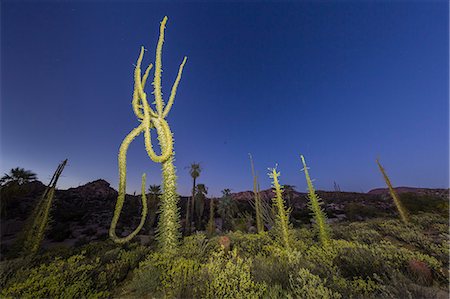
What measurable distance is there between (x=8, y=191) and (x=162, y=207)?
16.2 metres

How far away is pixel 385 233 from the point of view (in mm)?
8992

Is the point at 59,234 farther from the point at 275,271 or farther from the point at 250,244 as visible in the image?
the point at 275,271

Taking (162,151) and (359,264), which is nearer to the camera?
(359,264)

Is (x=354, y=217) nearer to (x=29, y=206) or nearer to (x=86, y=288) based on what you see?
(x=86, y=288)

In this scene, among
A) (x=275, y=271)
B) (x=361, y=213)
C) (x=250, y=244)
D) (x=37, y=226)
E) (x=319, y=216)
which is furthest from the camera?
(x=361, y=213)

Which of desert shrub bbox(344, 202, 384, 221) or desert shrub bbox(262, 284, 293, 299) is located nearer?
desert shrub bbox(262, 284, 293, 299)

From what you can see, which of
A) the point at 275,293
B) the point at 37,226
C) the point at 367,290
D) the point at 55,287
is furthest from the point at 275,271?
the point at 37,226

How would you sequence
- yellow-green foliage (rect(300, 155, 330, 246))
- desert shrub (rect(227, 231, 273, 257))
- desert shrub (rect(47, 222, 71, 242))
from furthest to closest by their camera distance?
desert shrub (rect(47, 222, 71, 242)) < yellow-green foliage (rect(300, 155, 330, 246)) < desert shrub (rect(227, 231, 273, 257))

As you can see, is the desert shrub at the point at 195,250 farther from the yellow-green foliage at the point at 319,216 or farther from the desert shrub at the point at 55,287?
the yellow-green foliage at the point at 319,216

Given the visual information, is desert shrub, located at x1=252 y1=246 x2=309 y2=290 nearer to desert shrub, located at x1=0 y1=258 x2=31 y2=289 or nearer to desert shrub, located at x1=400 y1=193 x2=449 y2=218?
desert shrub, located at x1=0 y1=258 x2=31 y2=289

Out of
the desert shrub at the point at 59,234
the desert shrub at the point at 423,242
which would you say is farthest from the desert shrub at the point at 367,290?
the desert shrub at the point at 59,234

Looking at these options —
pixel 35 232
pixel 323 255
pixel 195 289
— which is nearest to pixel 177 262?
pixel 195 289

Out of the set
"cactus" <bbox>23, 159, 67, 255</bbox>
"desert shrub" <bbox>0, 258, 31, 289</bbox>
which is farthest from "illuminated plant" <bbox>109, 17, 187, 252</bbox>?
"cactus" <bbox>23, 159, 67, 255</bbox>

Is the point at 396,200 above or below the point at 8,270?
above
